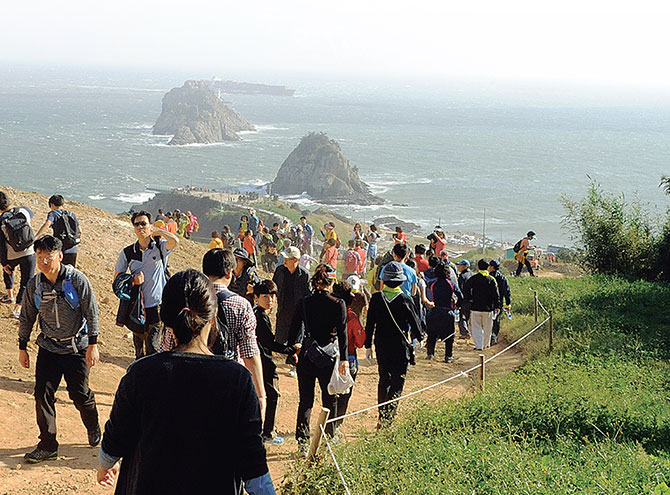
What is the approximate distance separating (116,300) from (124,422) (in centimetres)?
995

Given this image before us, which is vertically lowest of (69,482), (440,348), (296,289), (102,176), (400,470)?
(102,176)

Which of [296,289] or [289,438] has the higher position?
[296,289]

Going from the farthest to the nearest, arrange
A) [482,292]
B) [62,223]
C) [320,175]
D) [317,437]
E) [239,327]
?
[320,175] < [482,292] < [62,223] < [317,437] < [239,327]

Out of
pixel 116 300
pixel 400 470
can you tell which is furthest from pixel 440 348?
pixel 400 470

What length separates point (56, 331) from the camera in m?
6.45

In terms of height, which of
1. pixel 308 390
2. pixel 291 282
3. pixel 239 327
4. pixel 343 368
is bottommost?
pixel 308 390

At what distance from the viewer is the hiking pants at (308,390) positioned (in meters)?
7.07

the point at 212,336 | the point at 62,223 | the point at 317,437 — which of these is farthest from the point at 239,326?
the point at 62,223

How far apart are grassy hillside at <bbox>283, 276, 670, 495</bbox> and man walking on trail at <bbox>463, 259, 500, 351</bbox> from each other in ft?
2.94

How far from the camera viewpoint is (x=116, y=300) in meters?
12.9

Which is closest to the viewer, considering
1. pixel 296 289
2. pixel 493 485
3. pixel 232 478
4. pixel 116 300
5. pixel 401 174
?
pixel 232 478

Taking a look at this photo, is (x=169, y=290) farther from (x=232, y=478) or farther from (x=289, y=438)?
(x=289, y=438)

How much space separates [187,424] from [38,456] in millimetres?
4146

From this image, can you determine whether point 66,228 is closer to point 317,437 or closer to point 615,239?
point 317,437
